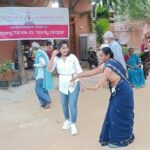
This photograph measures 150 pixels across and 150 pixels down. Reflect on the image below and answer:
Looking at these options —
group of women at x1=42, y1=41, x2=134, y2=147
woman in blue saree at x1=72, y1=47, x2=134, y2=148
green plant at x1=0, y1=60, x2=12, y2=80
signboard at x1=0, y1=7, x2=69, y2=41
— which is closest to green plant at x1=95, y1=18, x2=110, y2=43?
signboard at x1=0, y1=7, x2=69, y2=41

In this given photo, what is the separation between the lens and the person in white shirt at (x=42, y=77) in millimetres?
8918

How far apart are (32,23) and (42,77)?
3.80 metres

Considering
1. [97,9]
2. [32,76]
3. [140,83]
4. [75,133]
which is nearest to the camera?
[75,133]

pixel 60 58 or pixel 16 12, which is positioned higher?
pixel 16 12

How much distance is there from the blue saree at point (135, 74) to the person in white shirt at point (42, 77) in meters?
3.42

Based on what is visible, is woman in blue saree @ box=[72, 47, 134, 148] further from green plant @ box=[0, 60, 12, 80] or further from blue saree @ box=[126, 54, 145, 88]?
green plant @ box=[0, 60, 12, 80]

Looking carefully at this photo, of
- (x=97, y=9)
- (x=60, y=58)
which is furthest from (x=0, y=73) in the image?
(x=97, y=9)

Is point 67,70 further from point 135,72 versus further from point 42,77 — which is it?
point 135,72

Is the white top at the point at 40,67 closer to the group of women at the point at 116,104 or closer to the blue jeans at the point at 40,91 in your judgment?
the blue jeans at the point at 40,91

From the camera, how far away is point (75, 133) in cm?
691

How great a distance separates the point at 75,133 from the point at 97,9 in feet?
52.9

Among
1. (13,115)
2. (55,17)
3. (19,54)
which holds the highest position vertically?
(55,17)

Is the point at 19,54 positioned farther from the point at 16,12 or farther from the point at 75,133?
the point at 75,133

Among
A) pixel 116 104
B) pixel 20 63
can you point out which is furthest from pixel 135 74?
pixel 116 104
